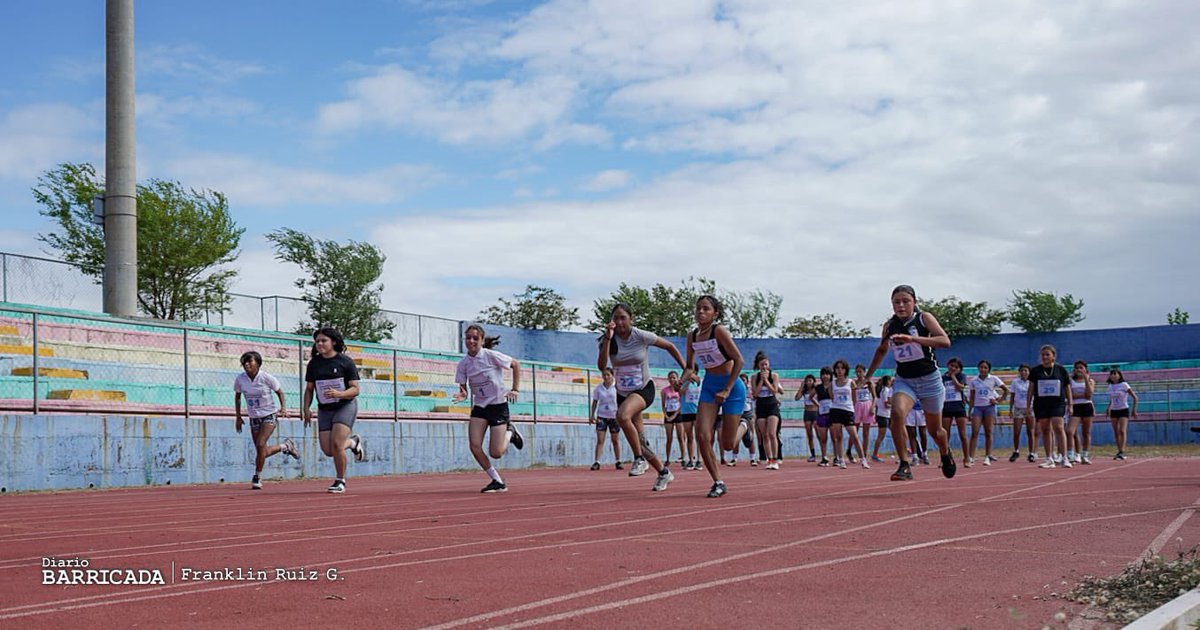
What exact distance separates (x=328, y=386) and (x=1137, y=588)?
11.0 m

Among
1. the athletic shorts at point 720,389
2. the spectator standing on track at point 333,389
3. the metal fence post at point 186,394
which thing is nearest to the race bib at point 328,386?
the spectator standing on track at point 333,389

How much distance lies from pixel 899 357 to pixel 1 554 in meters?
8.76

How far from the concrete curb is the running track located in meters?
0.40

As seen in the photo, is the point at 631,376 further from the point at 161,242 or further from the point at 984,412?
the point at 161,242

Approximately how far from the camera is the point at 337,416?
1493 cm

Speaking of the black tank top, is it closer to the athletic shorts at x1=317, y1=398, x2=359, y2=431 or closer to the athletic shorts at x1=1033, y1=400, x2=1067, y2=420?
the athletic shorts at x1=317, y1=398, x2=359, y2=431

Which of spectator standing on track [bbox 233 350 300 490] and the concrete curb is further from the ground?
spectator standing on track [bbox 233 350 300 490]

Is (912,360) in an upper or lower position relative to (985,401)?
upper

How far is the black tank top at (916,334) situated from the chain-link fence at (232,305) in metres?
20.9

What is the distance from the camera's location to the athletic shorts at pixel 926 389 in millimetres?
12875

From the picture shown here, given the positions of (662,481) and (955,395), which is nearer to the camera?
(662,481)

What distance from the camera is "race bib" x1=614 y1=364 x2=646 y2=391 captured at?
45.1 ft

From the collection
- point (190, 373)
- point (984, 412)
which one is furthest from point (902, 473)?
point (190, 373)

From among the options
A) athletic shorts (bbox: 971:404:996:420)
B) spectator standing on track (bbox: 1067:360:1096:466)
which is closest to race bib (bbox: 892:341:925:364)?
spectator standing on track (bbox: 1067:360:1096:466)
